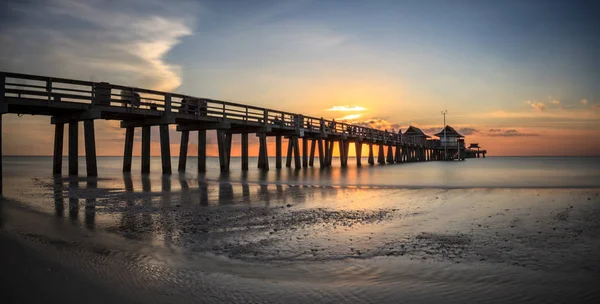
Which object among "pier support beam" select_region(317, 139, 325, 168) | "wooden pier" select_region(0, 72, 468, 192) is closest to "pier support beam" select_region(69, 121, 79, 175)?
"wooden pier" select_region(0, 72, 468, 192)

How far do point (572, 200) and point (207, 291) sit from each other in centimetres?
1162

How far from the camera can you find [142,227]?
6.88 meters

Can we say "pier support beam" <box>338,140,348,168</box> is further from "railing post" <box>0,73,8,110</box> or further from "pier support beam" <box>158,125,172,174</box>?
"railing post" <box>0,73,8,110</box>

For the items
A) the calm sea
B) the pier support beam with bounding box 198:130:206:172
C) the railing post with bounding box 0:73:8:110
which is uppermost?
the railing post with bounding box 0:73:8:110

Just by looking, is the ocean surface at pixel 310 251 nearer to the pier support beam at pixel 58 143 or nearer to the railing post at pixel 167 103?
the railing post at pixel 167 103

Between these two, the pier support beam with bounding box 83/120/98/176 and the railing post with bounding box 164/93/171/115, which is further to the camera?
the railing post with bounding box 164/93/171/115

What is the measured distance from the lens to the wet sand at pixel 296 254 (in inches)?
145

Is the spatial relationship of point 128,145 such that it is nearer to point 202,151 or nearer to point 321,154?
point 202,151

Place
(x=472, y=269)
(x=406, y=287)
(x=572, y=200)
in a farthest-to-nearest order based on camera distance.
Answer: (x=572, y=200), (x=472, y=269), (x=406, y=287)

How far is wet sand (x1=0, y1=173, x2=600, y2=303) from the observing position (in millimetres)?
3680

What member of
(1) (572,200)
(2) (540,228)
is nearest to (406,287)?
(2) (540,228)

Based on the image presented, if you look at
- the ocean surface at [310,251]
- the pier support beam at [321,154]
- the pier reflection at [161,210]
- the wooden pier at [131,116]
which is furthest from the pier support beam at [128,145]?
the pier support beam at [321,154]

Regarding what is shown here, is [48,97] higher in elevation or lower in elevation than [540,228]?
higher

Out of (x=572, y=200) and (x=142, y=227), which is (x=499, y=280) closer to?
(x=142, y=227)
